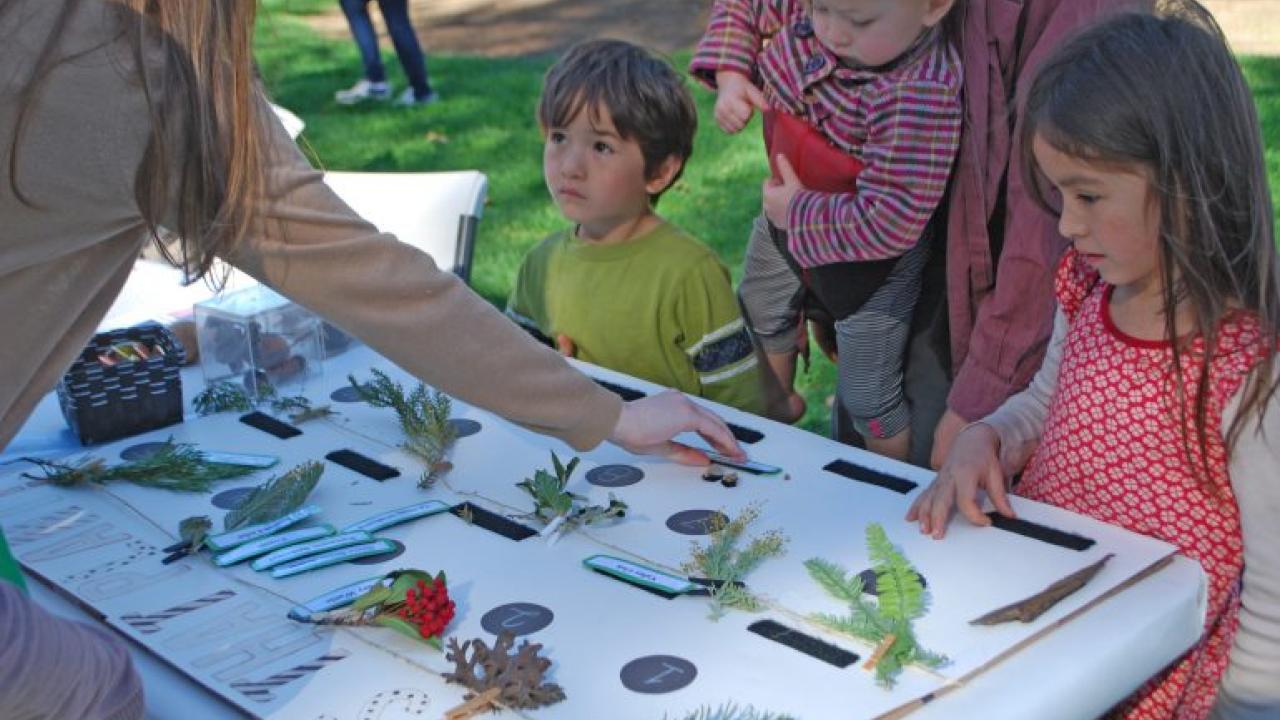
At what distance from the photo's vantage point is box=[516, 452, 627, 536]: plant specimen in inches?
59.7

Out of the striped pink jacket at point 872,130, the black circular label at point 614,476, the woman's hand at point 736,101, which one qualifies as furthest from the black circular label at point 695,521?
the woman's hand at point 736,101

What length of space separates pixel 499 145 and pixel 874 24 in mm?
4287

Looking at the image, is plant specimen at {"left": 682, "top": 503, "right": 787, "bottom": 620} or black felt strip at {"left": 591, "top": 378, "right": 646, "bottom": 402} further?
black felt strip at {"left": 591, "top": 378, "right": 646, "bottom": 402}

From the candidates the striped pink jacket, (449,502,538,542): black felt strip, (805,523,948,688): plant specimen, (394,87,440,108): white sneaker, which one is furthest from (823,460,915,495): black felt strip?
(394,87,440,108): white sneaker

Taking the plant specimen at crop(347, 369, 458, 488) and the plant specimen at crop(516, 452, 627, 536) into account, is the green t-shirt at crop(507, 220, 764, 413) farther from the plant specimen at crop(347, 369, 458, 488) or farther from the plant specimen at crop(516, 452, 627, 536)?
the plant specimen at crop(516, 452, 627, 536)

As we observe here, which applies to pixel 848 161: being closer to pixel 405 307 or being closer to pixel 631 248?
pixel 631 248

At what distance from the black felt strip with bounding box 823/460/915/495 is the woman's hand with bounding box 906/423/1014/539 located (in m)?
0.04

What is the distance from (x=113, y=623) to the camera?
→ 4.38ft

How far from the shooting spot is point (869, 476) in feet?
5.33

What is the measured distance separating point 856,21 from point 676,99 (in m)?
0.54

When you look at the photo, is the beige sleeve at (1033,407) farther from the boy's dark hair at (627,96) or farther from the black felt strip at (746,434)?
the boy's dark hair at (627,96)

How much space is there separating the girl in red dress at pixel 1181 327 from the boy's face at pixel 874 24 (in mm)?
338

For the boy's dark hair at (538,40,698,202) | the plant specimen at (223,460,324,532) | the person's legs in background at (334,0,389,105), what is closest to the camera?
the plant specimen at (223,460,324,532)

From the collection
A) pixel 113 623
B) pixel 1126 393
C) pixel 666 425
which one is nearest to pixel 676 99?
pixel 666 425
